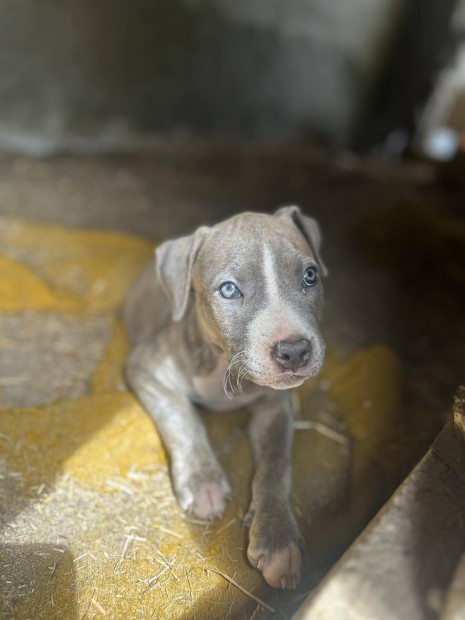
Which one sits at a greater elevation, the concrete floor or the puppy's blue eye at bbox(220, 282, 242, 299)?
the puppy's blue eye at bbox(220, 282, 242, 299)

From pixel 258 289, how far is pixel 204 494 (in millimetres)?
1321

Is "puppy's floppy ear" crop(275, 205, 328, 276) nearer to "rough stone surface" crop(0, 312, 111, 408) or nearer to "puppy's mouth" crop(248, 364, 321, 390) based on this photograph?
"puppy's mouth" crop(248, 364, 321, 390)

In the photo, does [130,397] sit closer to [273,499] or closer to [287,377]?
[273,499]

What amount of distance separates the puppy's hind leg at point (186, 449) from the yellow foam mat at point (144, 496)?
0.34ft

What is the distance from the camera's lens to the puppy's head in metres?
3.09

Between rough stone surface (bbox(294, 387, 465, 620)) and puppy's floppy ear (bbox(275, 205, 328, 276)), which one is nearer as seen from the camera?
rough stone surface (bbox(294, 387, 465, 620))

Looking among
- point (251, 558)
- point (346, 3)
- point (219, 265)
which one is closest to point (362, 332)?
point (219, 265)

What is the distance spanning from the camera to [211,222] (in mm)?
6785

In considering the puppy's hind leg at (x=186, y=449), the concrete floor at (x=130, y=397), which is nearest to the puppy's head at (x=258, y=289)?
Answer: the puppy's hind leg at (x=186, y=449)

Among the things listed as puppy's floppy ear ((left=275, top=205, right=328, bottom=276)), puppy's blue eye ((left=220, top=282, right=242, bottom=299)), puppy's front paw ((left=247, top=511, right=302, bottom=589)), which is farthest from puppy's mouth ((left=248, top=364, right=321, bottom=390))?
puppy's floppy ear ((left=275, top=205, right=328, bottom=276))

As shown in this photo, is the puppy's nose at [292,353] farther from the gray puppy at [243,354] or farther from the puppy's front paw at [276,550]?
the puppy's front paw at [276,550]

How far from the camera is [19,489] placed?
351cm

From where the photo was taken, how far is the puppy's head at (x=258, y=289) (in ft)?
10.1

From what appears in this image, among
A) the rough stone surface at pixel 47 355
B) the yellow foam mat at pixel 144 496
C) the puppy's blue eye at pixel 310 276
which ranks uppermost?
the puppy's blue eye at pixel 310 276
